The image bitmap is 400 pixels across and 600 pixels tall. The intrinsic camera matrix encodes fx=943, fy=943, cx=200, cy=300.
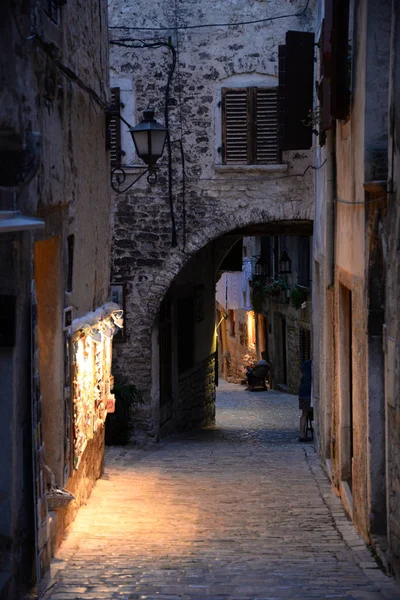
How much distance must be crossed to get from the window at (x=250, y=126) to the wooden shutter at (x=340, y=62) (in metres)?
5.49

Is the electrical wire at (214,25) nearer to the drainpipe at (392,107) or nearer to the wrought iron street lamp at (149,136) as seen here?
the wrought iron street lamp at (149,136)

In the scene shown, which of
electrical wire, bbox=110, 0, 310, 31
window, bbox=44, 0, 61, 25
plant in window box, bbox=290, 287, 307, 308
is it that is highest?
electrical wire, bbox=110, 0, 310, 31

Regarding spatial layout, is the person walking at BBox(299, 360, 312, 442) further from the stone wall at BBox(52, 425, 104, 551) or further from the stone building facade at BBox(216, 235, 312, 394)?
the stone building facade at BBox(216, 235, 312, 394)

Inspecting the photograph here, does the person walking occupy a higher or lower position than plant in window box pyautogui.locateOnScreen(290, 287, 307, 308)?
lower

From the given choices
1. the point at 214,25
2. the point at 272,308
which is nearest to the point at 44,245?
the point at 214,25

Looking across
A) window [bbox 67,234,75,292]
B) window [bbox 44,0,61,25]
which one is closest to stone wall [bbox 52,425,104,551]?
window [bbox 67,234,75,292]

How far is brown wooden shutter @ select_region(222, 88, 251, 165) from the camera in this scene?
14016 mm

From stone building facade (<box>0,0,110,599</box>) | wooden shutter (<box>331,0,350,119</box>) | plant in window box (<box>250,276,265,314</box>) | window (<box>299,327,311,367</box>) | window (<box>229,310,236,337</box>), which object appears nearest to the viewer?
stone building facade (<box>0,0,110,599</box>)

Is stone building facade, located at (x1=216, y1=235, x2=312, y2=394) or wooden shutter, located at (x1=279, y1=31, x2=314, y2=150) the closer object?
wooden shutter, located at (x1=279, y1=31, x2=314, y2=150)

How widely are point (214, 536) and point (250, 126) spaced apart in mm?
7707

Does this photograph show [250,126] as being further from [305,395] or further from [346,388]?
[346,388]

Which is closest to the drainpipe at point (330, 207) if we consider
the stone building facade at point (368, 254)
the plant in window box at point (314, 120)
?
the stone building facade at point (368, 254)

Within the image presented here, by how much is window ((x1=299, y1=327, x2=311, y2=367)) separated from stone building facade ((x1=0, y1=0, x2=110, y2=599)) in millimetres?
14344

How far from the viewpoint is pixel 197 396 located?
59.2 feet
